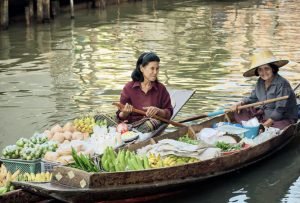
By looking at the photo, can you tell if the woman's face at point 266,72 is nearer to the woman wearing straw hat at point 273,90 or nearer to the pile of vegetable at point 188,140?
the woman wearing straw hat at point 273,90

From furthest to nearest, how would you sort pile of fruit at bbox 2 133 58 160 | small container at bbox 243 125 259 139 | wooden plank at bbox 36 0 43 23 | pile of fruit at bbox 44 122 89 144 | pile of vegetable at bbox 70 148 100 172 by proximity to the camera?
wooden plank at bbox 36 0 43 23 → small container at bbox 243 125 259 139 → pile of fruit at bbox 44 122 89 144 → pile of fruit at bbox 2 133 58 160 → pile of vegetable at bbox 70 148 100 172

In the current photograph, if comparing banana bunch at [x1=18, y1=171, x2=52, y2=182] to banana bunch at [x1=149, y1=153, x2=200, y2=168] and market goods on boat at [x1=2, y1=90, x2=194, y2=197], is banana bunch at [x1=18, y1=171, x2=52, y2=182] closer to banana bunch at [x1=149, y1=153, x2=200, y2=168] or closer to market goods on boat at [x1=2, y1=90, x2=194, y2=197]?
market goods on boat at [x1=2, y1=90, x2=194, y2=197]

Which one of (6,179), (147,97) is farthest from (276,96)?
(6,179)

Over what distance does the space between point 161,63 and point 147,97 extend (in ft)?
20.4

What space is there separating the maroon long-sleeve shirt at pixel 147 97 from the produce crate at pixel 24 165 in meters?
1.56

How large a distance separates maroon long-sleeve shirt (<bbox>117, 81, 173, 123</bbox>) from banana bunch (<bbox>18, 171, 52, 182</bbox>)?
1.72 metres

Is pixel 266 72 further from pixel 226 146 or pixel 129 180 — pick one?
pixel 129 180

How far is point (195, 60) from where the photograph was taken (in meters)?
13.5

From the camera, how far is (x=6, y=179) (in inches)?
211

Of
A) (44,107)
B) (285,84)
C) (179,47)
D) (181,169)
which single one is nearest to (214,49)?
(179,47)

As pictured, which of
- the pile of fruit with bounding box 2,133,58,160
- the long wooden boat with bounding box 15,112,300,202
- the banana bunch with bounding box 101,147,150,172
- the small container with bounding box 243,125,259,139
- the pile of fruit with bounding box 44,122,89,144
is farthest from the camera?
the small container with bounding box 243,125,259,139

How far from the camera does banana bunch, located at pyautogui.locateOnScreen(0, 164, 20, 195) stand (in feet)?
17.2

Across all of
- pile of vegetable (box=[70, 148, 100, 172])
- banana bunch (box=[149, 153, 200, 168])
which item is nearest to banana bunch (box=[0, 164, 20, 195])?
pile of vegetable (box=[70, 148, 100, 172])

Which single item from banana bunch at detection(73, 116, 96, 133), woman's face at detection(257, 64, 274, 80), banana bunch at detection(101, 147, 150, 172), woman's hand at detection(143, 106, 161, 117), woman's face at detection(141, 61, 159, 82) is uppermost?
woman's face at detection(141, 61, 159, 82)
